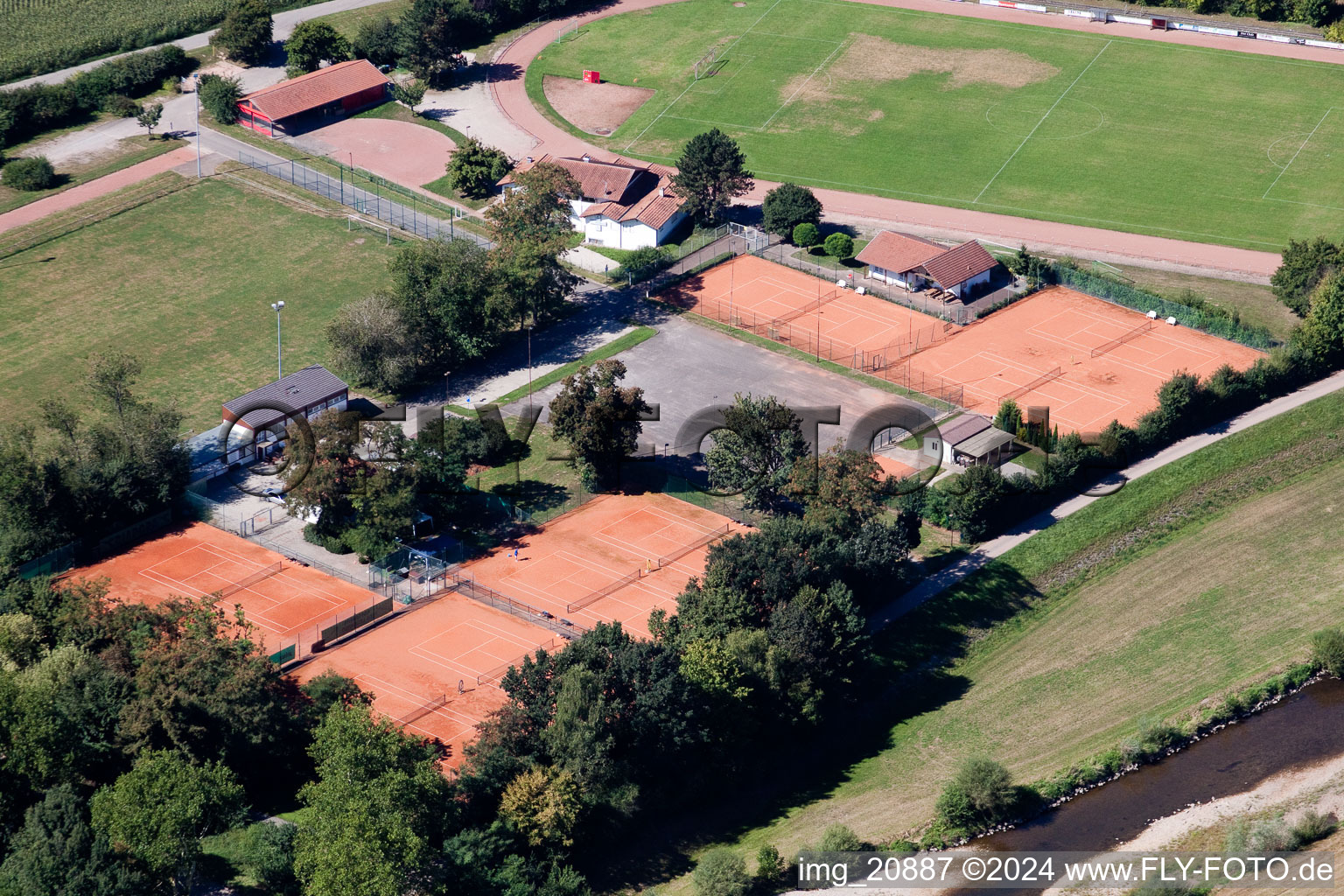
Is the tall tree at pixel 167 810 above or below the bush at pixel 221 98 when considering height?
below

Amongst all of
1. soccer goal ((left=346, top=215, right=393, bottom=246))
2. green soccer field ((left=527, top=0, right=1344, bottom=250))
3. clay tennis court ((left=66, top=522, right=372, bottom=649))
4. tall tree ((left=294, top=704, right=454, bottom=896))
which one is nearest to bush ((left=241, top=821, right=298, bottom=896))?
tall tree ((left=294, top=704, right=454, bottom=896))

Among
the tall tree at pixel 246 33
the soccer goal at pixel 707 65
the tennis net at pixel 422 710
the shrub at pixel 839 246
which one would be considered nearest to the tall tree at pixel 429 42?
the tall tree at pixel 246 33

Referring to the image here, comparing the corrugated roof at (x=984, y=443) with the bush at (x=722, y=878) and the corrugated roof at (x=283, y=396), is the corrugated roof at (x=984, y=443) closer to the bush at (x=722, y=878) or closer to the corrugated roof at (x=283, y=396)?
the bush at (x=722, y=878)

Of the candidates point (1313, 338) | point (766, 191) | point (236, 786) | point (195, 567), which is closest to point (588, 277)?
point (766, 191)

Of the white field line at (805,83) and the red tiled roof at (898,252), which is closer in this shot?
the red tiled roof at (898,252)

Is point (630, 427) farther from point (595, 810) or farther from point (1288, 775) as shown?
point (1288, 775)

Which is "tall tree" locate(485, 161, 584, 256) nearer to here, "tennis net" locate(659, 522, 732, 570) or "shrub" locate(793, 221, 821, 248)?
"shrub" locate(793, 221, 821, 248)
